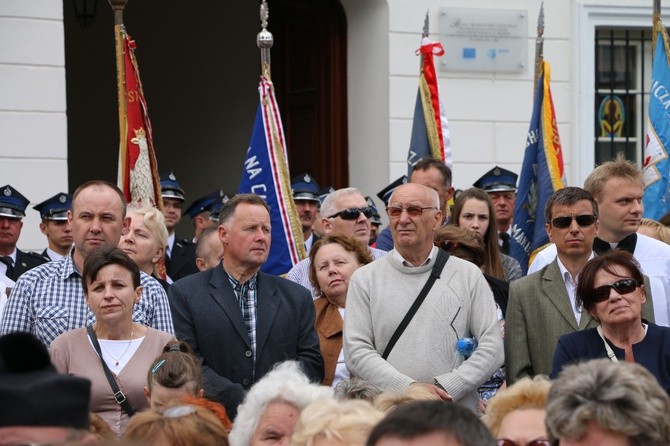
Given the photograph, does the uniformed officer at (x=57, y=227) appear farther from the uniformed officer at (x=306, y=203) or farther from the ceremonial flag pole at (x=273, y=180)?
the uniformed officer at (x=306, y=203)

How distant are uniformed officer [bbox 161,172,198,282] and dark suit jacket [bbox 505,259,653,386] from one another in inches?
Answer: 119

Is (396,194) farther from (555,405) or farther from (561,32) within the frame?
(561,32)

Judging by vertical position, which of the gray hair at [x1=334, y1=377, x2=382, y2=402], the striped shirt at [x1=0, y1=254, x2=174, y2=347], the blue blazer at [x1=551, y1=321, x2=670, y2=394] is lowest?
the gray hair at [x1=334, y1=377, x2=382, y2=402]

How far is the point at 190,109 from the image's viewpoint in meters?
15.6

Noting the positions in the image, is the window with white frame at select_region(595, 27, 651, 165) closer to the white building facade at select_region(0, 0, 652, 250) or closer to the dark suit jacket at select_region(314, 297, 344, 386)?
the white building facade at select_region(0, 0, 652, 250)

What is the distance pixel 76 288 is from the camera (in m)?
6.61

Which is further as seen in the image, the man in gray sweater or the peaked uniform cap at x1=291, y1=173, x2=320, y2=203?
the peaked uniform cap at x1=291, y1=173, x2=320, y2=203

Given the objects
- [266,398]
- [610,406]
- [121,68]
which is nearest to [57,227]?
[121,68]

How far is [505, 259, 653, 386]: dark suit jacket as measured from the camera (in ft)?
21.5

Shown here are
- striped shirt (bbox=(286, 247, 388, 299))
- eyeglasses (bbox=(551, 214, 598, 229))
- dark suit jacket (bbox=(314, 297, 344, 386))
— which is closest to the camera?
eyeglasses (bbox=(551, 214, 598, 229))

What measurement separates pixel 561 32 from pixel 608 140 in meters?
1.07

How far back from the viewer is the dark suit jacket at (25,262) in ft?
28.7

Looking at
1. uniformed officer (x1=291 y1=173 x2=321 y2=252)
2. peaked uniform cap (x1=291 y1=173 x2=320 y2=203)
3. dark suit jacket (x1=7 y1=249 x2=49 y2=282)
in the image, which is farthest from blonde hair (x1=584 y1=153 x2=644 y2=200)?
dark suit jacket (x1=7 y1=249 x2=49 y2=282)

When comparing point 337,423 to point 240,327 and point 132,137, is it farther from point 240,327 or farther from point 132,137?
point 132,137
